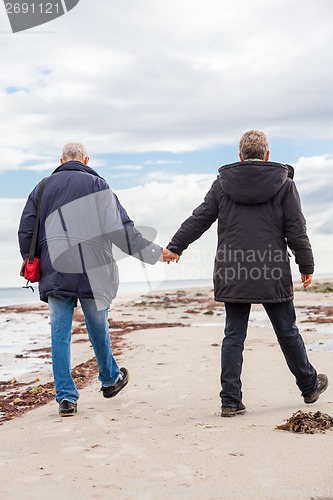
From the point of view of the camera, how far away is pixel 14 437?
470 centimetres

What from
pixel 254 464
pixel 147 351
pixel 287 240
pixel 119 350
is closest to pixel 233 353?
pixel 287 240

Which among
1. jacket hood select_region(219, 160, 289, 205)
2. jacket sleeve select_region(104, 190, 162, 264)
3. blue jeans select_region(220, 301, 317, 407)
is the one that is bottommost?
blue jeans select_region(220, 301, 317, 407)

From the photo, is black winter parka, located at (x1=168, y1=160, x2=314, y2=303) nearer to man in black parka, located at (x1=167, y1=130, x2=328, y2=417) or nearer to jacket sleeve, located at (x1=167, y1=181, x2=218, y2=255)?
man in black parka, located at (x1=167, y1=130, x2=328, y2=417)

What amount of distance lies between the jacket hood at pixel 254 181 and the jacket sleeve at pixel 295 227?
0.39 ft

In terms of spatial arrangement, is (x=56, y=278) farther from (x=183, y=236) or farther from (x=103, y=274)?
(x=183, y=236)

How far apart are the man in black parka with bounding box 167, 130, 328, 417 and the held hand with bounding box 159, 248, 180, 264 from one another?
1.42 ft

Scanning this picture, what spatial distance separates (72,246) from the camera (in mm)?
5324

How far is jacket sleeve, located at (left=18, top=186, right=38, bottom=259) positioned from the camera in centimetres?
537

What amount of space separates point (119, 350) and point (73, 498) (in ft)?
20.8

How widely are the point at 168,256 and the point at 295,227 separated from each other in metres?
1.12

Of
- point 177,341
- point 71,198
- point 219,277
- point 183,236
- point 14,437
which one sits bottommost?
point 177,341

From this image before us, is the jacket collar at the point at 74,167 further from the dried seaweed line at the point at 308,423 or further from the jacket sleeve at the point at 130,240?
the dried seaweed line at the point at 308,423

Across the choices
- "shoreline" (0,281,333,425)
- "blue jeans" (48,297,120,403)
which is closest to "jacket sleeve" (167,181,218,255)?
"blue jeans" (48,297,120,403)

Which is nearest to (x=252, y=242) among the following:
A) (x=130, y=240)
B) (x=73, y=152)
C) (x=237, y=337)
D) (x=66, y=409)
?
(x=237, y=337)
